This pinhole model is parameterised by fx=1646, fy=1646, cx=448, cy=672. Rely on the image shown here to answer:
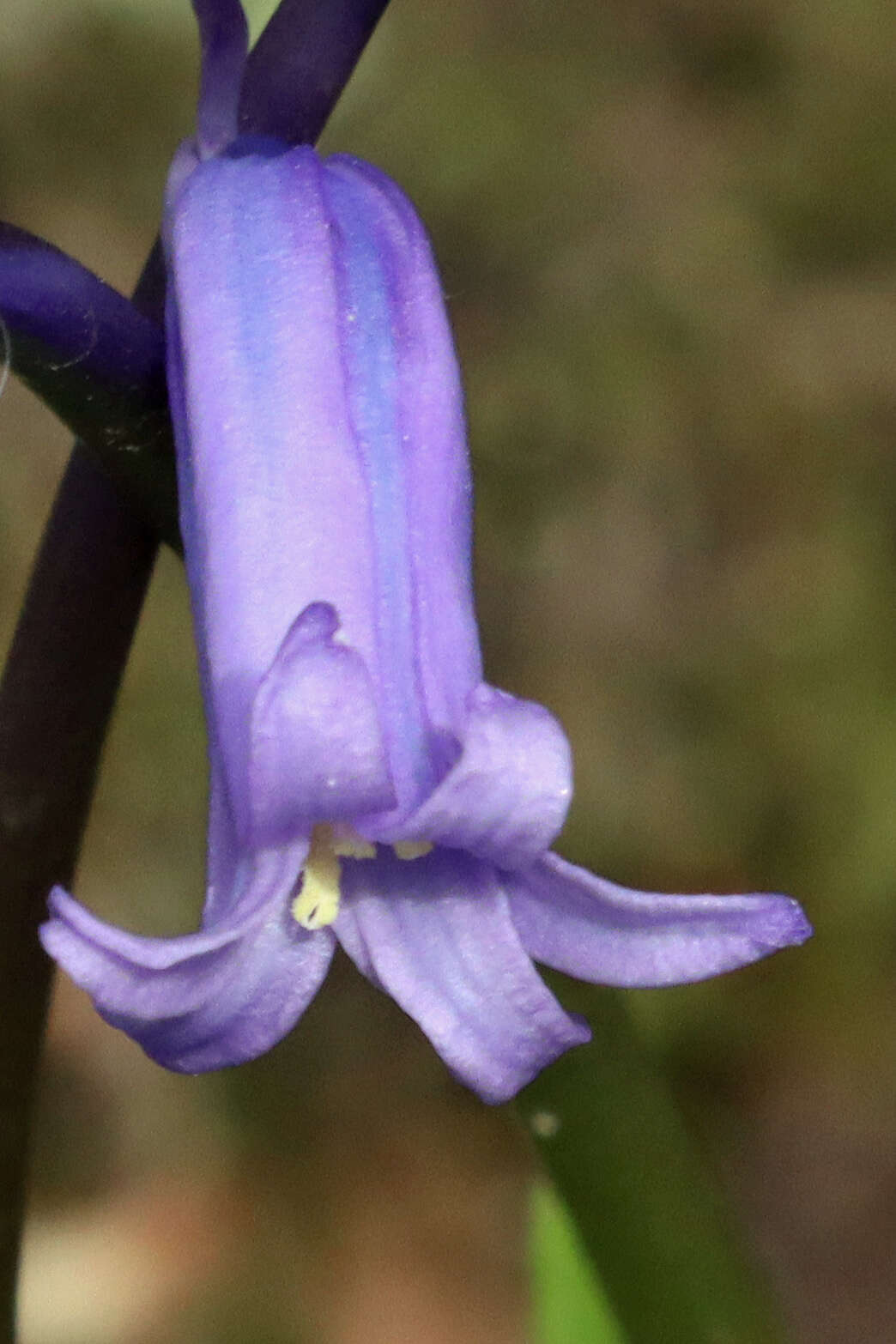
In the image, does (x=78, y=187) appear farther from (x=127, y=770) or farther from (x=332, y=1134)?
(x=332, y=1134)

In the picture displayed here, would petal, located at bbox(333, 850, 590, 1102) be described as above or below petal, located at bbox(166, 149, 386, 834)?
below

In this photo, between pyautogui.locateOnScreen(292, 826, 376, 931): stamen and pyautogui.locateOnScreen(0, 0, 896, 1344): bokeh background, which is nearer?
pyautogui.locateOnScreen(292, 826, 376, 931): stamen

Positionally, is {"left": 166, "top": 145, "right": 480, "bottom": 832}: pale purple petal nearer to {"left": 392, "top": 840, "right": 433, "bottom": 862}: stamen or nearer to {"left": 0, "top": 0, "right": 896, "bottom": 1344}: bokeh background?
{"left": 392, "top": 840, "right": 433, "bottom": 862}: stamen

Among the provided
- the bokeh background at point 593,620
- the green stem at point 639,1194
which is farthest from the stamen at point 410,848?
the bokeh background at point 593,620

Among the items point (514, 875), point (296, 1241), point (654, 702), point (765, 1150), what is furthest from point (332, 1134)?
point (514, 875)

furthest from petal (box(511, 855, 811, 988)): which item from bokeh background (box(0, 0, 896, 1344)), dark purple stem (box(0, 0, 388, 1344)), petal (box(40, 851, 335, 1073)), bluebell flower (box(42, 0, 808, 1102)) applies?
bokeh background (box(0, 0, 896, 1344))

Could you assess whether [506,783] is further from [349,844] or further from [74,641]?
[74,641]

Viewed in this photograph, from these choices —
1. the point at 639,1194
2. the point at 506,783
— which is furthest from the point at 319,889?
the point at 639,1194
